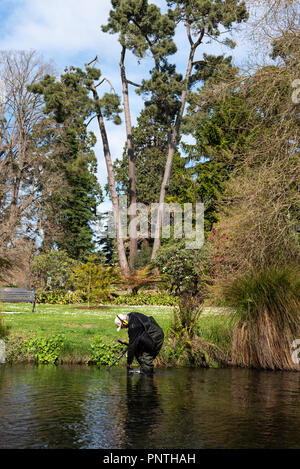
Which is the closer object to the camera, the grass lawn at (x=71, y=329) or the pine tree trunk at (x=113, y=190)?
the grass lawn at (x=71, y=329)

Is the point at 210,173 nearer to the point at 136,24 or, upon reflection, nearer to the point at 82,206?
the point at 136,24

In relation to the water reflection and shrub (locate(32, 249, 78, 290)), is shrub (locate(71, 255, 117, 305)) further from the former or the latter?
the water reflection

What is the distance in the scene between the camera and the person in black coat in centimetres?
1037

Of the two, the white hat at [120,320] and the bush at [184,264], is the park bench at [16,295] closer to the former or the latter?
the bush at [184,264]

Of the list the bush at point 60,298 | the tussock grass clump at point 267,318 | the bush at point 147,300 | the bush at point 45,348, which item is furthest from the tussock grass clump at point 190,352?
the bush at point 60,298

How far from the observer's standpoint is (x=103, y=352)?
1199 centimetres

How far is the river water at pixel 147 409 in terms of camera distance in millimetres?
6055

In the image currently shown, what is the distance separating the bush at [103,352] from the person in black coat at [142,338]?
1.41 meters

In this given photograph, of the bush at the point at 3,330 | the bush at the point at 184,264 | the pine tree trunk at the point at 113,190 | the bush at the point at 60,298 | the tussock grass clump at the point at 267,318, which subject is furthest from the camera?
the pine tree trunk at the point at 113,190

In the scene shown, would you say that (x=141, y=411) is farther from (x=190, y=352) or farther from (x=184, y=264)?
(x=184, y=264)

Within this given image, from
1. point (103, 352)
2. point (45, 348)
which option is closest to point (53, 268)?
point (45, 348)

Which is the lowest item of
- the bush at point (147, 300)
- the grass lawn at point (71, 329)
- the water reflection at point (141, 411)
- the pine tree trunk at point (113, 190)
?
the water reflection at point (141, 411)
